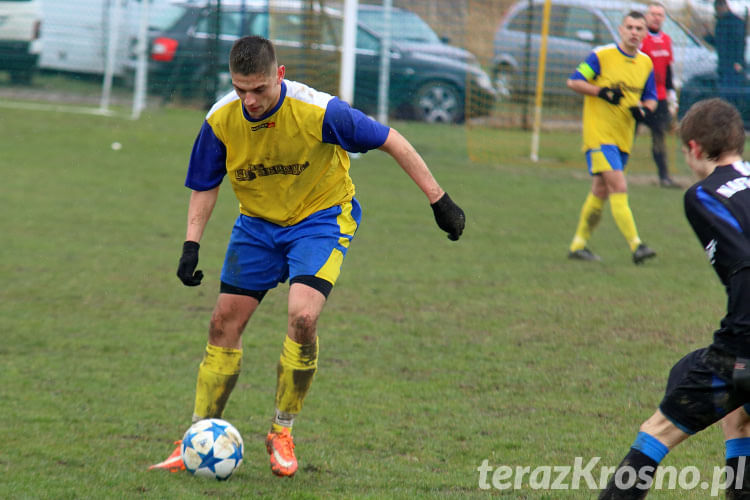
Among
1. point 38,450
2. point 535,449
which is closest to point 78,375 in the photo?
point 38,450

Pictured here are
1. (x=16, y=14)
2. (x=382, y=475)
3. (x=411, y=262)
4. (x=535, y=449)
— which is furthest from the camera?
(x=16, y=14)

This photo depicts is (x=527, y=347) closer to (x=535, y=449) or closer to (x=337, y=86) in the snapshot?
(x=535, y=449)

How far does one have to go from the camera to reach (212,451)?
372 cm

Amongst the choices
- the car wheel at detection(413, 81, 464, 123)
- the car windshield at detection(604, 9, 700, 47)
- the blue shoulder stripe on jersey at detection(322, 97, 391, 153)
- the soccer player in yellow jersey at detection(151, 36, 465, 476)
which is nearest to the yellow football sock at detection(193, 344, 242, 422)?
the soccer player in yellow jersey at detection(151, 36, 465, 476)

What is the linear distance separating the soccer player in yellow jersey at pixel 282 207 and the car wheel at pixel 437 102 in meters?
12.7

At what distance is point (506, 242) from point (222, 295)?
5.66 metres

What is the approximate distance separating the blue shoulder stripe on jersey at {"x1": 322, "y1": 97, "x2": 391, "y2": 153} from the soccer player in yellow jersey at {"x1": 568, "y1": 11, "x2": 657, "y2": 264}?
4.92m

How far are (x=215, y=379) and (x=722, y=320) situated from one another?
2.11 metres

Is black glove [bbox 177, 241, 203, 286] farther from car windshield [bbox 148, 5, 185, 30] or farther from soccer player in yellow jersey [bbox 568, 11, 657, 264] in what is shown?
car windshield [bbox 148, 5, 185, 30]

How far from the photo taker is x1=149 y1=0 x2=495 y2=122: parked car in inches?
559

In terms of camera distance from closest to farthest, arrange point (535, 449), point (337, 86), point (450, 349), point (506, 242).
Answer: point (535, 449) < point (450, 349) < point (506, 242) < point (337, 86)

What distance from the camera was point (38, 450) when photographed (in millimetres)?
3982

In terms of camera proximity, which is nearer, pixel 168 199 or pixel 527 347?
pixel 527 347

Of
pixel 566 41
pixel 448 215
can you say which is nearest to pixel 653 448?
pixel 448 215
